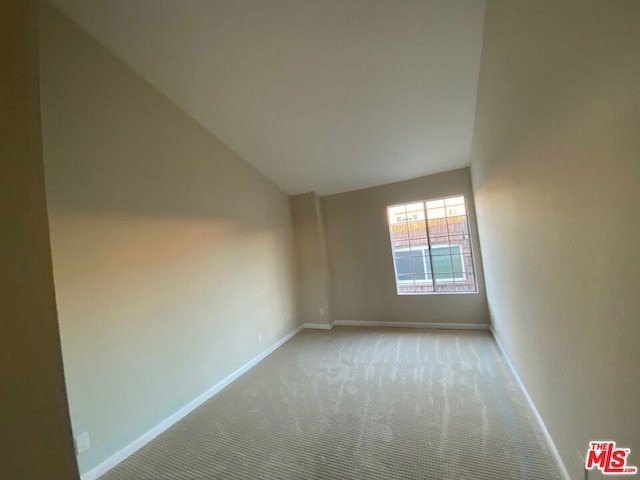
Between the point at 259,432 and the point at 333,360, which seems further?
the point at 333,360

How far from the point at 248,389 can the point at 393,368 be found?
1.61m

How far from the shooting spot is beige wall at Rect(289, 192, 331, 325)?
4770 mm

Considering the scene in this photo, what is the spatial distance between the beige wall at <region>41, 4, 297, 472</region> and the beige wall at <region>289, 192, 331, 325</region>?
1.49m

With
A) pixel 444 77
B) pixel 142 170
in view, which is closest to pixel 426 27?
pixel 444 77

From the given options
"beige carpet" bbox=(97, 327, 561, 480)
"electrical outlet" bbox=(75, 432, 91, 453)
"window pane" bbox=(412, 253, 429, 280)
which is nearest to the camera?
"beige carpet" bbox=(97, 327, 561, 480)

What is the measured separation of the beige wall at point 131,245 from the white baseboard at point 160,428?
5cm

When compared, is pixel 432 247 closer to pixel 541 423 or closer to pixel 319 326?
pixel 319 326

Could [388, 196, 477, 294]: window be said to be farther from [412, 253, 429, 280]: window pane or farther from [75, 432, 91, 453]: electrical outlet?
[75, 432, 91, 453]: electrical outlet

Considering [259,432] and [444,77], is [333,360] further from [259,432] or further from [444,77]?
[444,77]

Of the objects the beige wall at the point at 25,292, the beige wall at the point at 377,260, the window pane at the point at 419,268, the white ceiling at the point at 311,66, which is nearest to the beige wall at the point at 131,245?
the white ceiling at the point at 311,66

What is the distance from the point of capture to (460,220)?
4.25 metres

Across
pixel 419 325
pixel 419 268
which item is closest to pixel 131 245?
pixel 419 268

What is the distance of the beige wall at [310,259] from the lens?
4770 mm

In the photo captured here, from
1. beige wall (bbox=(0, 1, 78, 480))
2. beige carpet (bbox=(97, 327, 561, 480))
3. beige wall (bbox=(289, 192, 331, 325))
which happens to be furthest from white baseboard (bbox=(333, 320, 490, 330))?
beige wall (bbox=(0, 1, 78, 480))
